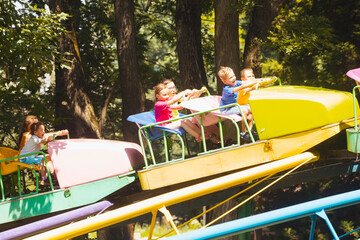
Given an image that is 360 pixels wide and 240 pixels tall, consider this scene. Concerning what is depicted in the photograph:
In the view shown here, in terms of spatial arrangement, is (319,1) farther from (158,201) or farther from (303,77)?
(158,201)

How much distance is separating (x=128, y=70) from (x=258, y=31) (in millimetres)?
3116

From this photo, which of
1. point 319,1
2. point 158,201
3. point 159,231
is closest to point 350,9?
point 319,1

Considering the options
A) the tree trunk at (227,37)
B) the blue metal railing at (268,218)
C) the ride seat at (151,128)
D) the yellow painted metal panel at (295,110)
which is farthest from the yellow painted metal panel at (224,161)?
the tree trunk at (227,37)

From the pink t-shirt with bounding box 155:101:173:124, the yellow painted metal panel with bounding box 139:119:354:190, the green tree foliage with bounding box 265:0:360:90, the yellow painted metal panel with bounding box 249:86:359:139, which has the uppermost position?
the green tree foliage with bounding box 265:0:360:90

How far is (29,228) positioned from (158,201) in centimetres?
254

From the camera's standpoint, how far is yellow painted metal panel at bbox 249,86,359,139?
4895mm

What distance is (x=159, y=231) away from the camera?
2389 centimetres

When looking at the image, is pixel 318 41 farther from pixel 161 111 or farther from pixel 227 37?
pixel 161 111

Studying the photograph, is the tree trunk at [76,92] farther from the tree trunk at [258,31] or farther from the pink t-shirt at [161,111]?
the pink t-shirt at [161,111]

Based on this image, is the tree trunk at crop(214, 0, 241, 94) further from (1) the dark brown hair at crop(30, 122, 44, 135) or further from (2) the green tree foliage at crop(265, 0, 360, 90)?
(1) the dark brown hair at crop(30, 122, 44, 135)

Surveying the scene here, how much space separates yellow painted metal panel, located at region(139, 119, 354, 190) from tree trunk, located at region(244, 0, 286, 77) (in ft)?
12.6

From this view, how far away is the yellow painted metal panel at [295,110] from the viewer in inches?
193

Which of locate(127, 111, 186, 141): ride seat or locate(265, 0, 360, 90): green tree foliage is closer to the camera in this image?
locate(127, 111, 186, 141): ride seat

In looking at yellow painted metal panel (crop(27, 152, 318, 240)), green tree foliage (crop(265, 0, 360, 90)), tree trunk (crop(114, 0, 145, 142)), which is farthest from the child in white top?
green tree foliage (crop(265, 0, 360, 90))
